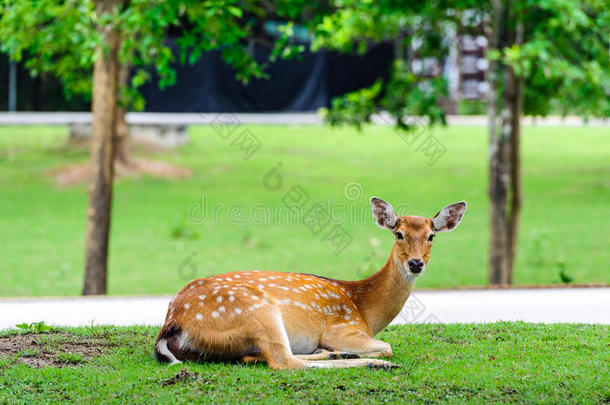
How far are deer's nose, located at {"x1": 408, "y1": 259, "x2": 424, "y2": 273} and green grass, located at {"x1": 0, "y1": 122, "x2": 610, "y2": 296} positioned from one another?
881 cm

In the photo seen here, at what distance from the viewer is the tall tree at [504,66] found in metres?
11.7

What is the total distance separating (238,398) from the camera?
5.16m

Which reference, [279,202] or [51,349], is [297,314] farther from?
[279,202]

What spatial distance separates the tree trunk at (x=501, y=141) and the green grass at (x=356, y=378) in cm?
603

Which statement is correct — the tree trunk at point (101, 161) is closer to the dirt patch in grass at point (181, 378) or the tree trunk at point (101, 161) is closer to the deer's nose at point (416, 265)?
the dirt patch in grass at point (181, 378)

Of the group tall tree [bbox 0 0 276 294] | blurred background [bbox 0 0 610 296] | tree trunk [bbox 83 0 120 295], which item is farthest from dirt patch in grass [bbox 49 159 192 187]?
tree trunk [bbox 83 0 120 295]

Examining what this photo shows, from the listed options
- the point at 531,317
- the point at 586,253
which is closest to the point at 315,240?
the point at 586,253

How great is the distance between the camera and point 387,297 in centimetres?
627

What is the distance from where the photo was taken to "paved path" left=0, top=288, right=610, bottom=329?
8281 millimetres

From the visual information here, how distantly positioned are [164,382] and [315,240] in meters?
12.6

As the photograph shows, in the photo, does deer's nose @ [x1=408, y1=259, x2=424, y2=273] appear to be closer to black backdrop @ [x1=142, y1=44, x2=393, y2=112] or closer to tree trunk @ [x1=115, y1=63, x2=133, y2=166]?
tree trunk @ [x1=115, y1=63, x2=133, y2=166]

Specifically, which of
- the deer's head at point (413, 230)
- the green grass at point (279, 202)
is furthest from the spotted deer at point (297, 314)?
the green grass at point (279, 202)

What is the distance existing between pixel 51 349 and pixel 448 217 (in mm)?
3057

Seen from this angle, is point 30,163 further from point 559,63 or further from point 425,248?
point 425,248
